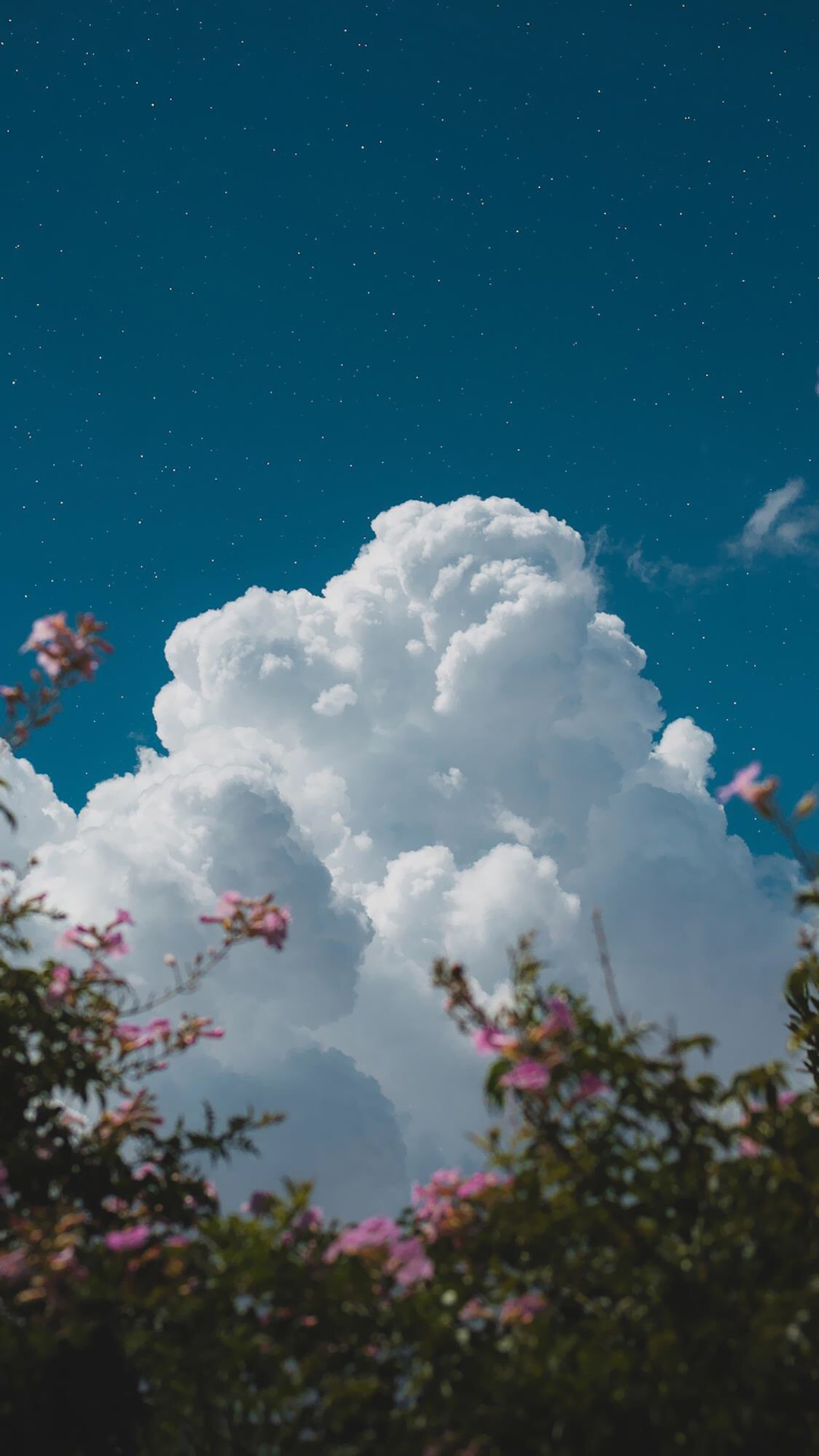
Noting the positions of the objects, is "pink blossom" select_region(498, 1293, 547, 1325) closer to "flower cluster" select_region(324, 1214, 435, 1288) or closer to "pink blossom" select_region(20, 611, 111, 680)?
"flower cluster" select_region(324, 1214, 435, 1288)

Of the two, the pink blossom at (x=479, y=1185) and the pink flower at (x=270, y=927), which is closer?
the pink blossom at (x=479, y=1185)

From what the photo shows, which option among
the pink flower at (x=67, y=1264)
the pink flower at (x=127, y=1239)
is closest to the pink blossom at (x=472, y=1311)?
the pink flower at (x=127, y=1239)

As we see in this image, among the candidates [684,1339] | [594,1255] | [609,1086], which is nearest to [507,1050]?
[609,1086]

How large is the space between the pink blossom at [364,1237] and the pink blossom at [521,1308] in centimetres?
52

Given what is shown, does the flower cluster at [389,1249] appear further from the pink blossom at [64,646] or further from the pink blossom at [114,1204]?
the pink blossom at [64,646]

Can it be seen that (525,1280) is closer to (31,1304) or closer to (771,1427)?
(771,1427)

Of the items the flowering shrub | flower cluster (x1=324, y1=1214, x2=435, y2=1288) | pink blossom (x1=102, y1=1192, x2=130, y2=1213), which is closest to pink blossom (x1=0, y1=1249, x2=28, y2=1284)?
the flowering shrub

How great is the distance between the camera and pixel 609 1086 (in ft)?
13.1

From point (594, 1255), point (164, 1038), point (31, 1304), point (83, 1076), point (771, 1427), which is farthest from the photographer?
point (164, 1038)

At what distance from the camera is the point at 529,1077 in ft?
12.6

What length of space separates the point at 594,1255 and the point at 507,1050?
0.80 meters

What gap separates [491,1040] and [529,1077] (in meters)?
0.29

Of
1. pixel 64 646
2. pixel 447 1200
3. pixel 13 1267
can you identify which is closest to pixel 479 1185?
pixel 447 1200

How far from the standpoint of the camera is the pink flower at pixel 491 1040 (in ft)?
13.3
